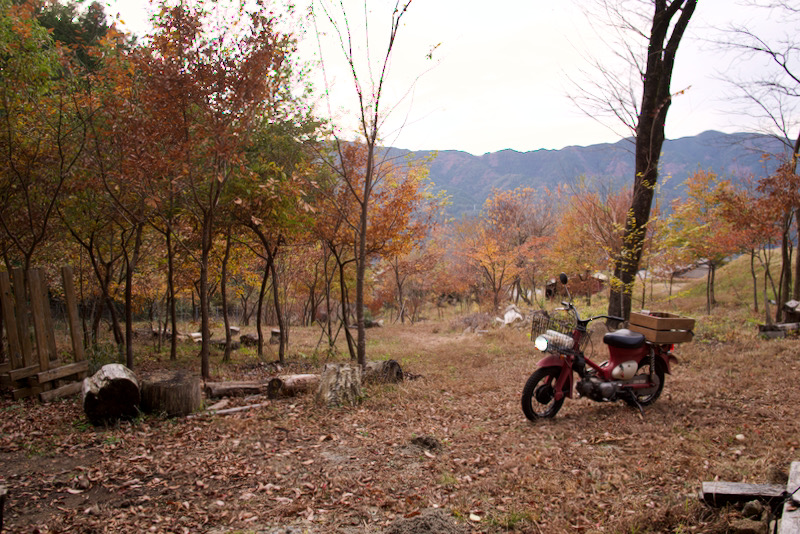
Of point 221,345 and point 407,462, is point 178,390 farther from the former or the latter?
point 221,345

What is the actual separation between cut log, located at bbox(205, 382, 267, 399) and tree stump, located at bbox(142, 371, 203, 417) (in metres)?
0.78

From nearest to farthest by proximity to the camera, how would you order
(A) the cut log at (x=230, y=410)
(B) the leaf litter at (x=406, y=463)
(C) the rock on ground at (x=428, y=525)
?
1. (C) the rock on ground at (x=428, y=525)
2. (B) the leaf litter at (x=406, y=463)
3. (A) the cut log at (x=230, y=410)

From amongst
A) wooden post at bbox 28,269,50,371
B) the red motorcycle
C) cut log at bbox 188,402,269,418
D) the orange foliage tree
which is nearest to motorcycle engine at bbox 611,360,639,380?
the red motorcycle

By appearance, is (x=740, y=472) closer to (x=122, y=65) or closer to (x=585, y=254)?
(x=122, y=65)

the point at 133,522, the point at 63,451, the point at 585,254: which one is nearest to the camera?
the point at 133,522

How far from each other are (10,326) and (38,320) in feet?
1.00

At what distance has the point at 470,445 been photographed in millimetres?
4688

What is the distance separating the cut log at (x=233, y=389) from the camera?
659 centimetres

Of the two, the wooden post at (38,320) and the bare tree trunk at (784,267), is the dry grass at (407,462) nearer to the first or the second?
the wooden post at (38,320)

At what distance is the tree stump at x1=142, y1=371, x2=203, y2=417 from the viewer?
5.54 meters

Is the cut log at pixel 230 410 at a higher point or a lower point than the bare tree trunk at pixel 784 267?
lower

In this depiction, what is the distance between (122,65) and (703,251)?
19.3 m

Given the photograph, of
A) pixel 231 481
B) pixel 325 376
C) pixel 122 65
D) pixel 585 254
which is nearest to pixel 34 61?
pixel 122 65

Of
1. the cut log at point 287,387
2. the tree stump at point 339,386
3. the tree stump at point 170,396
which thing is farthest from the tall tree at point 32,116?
the tree stump at point 339,386
